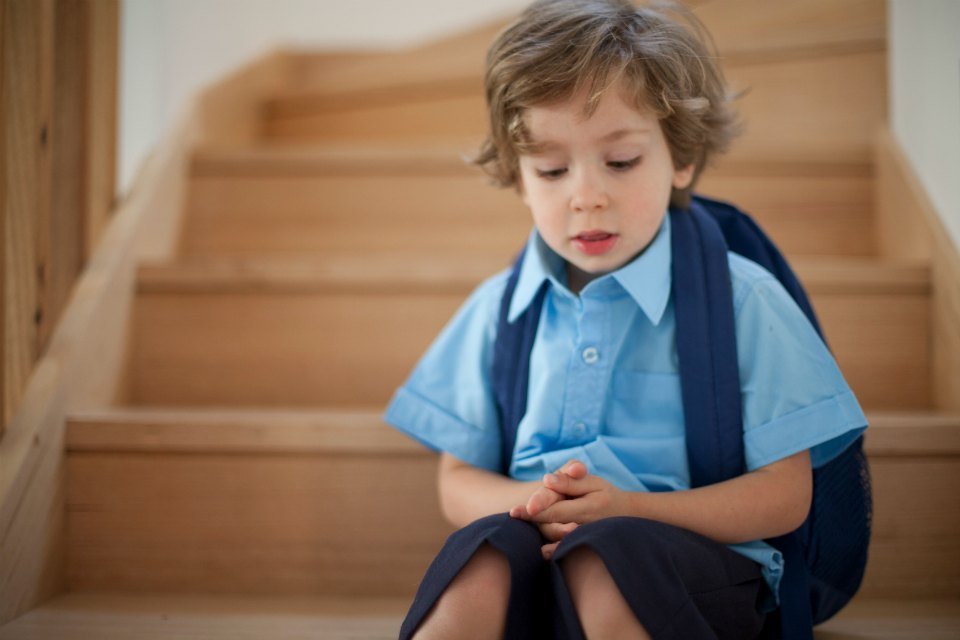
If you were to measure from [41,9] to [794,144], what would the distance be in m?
1.07

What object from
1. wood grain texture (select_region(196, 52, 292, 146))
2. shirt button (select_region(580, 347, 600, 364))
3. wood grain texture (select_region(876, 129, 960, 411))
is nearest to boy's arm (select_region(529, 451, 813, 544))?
→ shirt button (select_region(580, 347, 600, 364))

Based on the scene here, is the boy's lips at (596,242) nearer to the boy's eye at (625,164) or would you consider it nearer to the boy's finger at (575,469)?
the boy's eye at (625,164)

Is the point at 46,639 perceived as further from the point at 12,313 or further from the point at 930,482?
the point at 930,482

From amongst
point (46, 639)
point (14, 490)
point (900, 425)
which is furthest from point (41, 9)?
point (900, 425)

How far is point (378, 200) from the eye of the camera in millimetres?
1481

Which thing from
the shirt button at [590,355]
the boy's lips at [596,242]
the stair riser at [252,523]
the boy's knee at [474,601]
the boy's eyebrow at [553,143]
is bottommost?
the stair riser at [252,523]

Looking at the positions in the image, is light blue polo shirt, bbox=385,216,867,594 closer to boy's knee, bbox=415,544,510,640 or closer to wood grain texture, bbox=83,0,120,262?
boy's knee, bbox=415,544,510,640

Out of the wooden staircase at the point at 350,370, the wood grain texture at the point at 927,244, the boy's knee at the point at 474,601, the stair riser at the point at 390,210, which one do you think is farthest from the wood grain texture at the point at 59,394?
the wood grain texture at the point at 927,244

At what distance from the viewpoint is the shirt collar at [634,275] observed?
0.82 meters

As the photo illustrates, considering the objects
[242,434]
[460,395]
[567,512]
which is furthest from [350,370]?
[567,512]

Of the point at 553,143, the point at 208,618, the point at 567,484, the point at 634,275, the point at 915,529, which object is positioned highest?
the point at 553,143

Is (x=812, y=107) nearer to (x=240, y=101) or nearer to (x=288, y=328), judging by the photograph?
(x=288, y=328)

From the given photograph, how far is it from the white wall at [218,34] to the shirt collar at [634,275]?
2.53ft

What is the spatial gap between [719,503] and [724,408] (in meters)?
0.08
